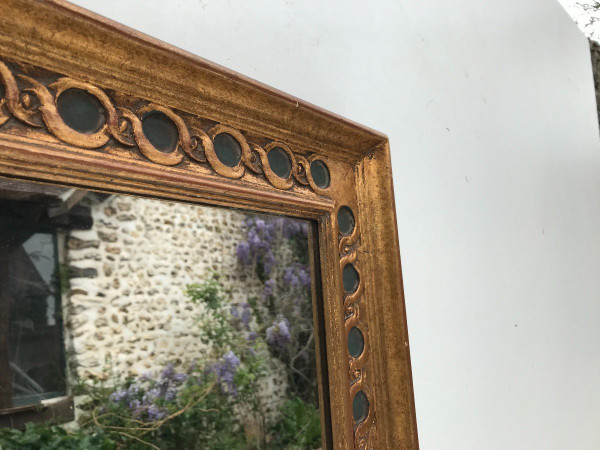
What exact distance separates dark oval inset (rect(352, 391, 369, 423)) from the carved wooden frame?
0.04ft

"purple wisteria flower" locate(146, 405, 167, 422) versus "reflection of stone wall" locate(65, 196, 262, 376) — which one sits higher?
"reflection of stone wall" locate(65, 196, 262, 376)

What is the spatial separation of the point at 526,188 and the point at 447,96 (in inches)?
23.7

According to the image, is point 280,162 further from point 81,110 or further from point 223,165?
point 81,110

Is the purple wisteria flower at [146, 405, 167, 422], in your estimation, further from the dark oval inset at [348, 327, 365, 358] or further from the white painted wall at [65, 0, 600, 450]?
the white painted wall at [65, 0, 600, 450]

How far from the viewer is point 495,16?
176cm

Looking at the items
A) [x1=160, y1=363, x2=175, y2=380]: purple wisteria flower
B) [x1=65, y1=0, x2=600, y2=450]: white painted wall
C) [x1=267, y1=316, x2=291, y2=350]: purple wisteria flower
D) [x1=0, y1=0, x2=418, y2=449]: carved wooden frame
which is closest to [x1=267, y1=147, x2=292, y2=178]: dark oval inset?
[x1=0, y1=0, x2=418, y2=449]: carved wooden frame

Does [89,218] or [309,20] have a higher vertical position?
[309,20]

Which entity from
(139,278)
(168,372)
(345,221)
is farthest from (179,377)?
(345,221)

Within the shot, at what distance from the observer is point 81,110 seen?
1.87ft

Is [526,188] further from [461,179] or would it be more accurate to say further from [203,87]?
[203,87]

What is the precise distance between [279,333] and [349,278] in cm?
18

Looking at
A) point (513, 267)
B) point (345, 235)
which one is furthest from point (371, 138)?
point (513, 267)

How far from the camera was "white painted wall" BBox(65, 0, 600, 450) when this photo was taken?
0.90 m

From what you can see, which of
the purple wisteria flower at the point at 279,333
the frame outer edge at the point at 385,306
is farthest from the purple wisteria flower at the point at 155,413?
the frame outer edge at the point at 385,306
